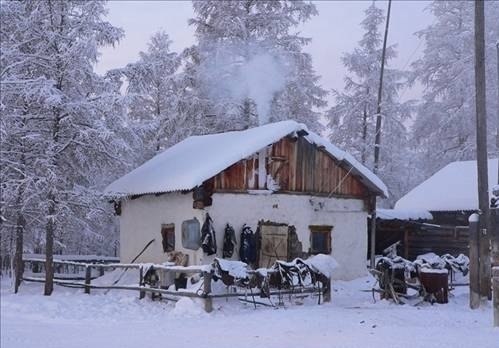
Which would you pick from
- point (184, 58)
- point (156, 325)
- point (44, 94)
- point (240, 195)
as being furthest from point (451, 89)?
point (156, 325)

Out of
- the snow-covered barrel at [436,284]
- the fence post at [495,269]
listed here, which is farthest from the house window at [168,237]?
the fence post at [495,269]

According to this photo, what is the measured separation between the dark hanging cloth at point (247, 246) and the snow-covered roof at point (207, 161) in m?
2.13

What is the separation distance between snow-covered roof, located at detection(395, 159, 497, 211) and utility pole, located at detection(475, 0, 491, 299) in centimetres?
1162

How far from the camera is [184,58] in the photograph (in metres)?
32.5

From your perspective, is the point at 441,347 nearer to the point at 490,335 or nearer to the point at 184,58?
the point at 490,335

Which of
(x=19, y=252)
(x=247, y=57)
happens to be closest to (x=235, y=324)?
(x=19, y=252)

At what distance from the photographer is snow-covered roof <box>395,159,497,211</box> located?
90.5ft

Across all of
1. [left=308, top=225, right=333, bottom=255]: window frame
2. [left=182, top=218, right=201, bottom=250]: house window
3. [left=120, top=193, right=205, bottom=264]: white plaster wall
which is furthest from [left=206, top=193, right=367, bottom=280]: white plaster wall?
[left=120, top=193, right=205, bottom=264]: white plaster wall

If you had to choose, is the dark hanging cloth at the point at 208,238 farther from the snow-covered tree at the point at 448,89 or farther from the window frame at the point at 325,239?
the snow-covered tree at the point at 448,89

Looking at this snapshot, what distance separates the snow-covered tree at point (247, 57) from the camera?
3112 centimetres

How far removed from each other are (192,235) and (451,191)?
1476cm

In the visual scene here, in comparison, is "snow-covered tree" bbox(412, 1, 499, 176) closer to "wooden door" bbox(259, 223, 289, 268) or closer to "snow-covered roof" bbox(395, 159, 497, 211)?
"snow-covered roof" bbox(395, 159, 497, 211)

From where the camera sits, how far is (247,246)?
62.0 ft

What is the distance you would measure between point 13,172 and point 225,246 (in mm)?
6382
